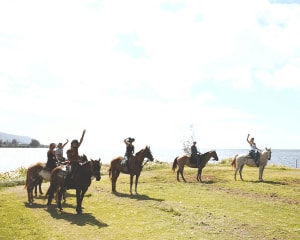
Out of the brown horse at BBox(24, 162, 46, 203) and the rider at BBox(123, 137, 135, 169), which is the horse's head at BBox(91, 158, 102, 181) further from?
the rider at BBox(123, 137, 135, 169)

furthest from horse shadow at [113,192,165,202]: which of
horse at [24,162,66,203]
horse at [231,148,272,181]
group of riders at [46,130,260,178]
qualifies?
horse at [231,148,272,181]

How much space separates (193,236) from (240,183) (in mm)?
16433

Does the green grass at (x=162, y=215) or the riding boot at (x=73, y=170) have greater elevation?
the riding boot at (x=73, y=170)

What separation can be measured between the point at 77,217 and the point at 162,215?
3902 millimetres

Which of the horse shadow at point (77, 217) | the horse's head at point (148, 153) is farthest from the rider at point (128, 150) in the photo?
the horse shadow at point (77, 217)

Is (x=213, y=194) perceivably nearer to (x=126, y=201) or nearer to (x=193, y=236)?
(x=126, y=201)

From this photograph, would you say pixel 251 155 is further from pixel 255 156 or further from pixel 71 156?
pixel 71 156

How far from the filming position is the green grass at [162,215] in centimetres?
1256

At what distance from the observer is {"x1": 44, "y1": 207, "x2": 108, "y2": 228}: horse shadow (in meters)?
13.7

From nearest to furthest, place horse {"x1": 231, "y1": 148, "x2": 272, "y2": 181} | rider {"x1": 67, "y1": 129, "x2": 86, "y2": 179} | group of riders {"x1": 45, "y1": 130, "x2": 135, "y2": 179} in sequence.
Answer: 1. rider {"x1": 67, "y1": 129, "x2": 86, "y2": 179}
2. group of riders {"x1": 45, "y1": 130, "x2": 135, "y2": 179}
3. horse {"x1": 231, "y1": 148, "x2": 272, "y2": 181}

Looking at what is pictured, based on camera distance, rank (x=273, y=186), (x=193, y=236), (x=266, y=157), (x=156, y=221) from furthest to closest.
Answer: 1. (x=266, y=157)
2. (x=273, y=186)
3. (x=156, y=221)
4. (x=193, y=236)

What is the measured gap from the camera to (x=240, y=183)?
2730 cm

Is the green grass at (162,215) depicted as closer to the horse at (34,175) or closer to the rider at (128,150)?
the horse at (34,175)

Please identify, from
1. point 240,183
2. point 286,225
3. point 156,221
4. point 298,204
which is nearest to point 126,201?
point 156,221
